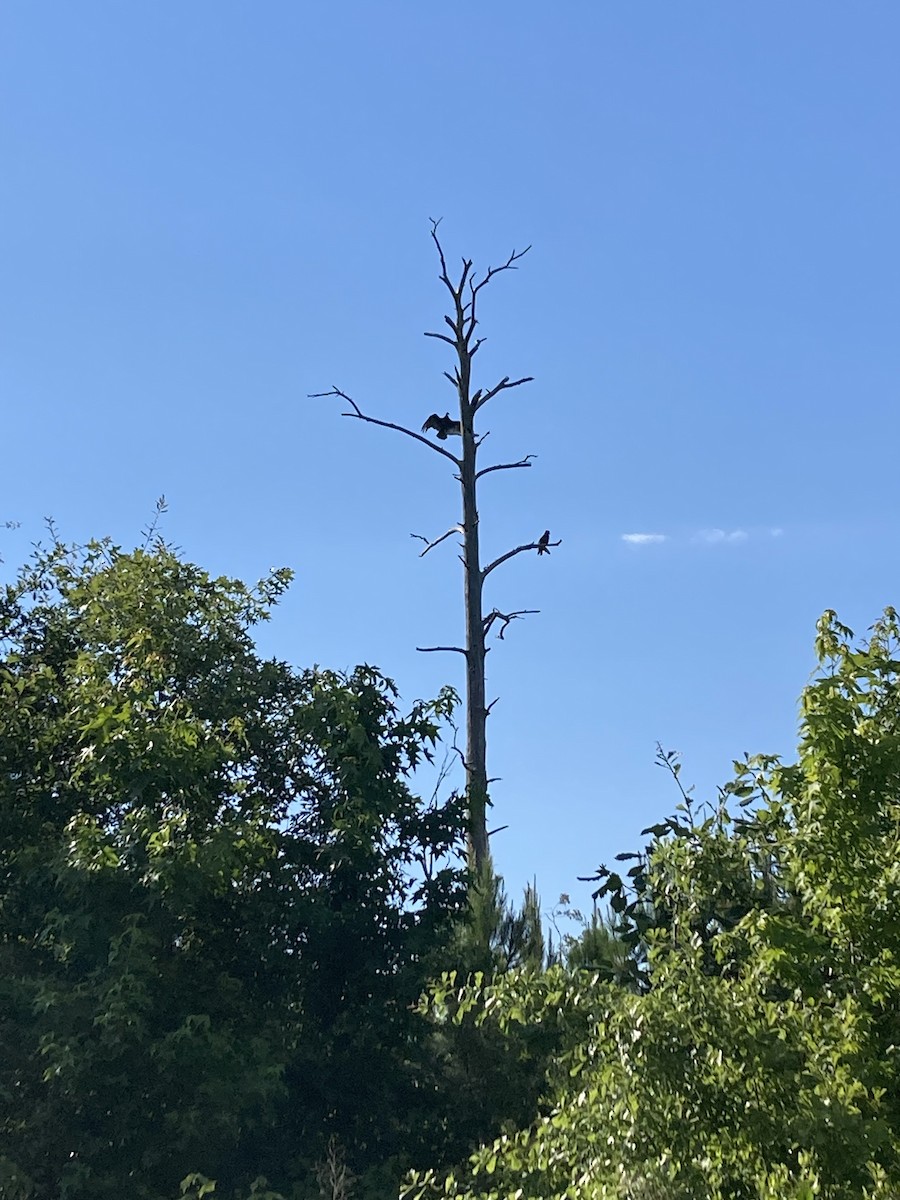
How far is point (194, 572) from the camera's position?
14.8 m

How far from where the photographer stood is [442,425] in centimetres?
2280

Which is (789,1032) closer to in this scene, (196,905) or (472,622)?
(196,905)

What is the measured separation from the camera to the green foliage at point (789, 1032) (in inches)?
266

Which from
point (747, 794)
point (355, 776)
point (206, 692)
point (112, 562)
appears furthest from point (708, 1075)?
point (112, 562)

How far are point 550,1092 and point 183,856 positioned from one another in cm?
421

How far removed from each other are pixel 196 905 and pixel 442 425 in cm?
1200

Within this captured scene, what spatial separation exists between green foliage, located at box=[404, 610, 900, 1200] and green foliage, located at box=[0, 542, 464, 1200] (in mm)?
4095

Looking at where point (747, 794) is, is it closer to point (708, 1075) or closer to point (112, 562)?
point (708, 1075)

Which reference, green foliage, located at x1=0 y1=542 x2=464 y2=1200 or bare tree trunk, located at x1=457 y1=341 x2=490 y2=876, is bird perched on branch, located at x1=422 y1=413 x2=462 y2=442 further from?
green foliage, located at x1=0 y1=542 x2=464 y2=1200

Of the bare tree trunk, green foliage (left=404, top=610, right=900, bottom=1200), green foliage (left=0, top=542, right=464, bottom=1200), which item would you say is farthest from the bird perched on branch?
green foliage (left=404, top=610, right=900, bottom=1200)

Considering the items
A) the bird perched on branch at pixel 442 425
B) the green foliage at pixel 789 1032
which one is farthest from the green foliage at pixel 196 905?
the bird perched on branch at pixel 442 425

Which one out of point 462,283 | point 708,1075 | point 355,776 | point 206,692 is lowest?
point 708,1075

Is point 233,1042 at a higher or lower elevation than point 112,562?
lower


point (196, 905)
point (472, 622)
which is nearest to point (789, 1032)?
point (196, 905)
